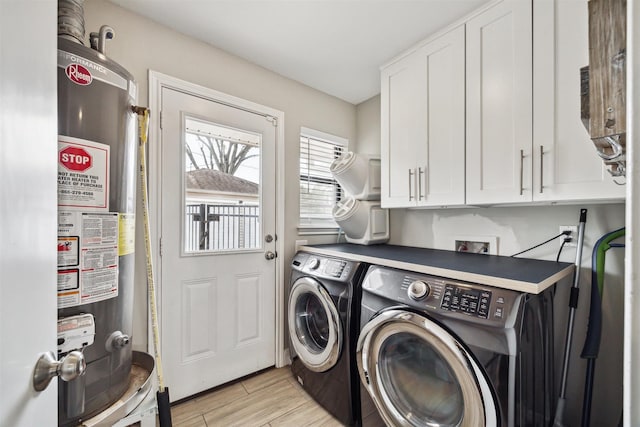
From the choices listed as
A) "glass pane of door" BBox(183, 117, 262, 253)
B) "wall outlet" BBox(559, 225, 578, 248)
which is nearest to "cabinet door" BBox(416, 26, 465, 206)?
"wall outlet" BBox(559, 225, 578, 248)

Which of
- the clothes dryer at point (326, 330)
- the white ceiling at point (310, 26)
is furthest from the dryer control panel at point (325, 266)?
the white ceiling at point (310, 26)

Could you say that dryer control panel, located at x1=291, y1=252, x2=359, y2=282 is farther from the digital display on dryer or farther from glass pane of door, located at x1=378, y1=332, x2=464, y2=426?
the digital display on dryer

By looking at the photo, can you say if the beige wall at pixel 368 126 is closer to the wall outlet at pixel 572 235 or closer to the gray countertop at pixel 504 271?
the gray countertop at pixel 504 271

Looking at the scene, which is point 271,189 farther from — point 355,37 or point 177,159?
point 355,37

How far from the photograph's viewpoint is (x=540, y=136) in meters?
1.26

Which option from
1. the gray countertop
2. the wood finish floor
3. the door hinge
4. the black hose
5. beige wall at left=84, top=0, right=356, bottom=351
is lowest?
the wood finish floor

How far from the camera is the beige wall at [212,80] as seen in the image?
5.00ft

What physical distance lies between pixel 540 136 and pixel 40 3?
177 cm

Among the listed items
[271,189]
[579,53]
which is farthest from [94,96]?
[579,53]

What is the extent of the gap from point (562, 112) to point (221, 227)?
2.01 m

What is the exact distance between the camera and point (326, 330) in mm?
1784

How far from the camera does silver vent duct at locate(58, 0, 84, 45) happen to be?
918mm

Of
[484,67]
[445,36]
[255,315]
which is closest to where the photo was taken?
[484,67]

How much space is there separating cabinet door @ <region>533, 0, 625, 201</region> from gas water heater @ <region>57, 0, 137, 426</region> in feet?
A: 5.89
